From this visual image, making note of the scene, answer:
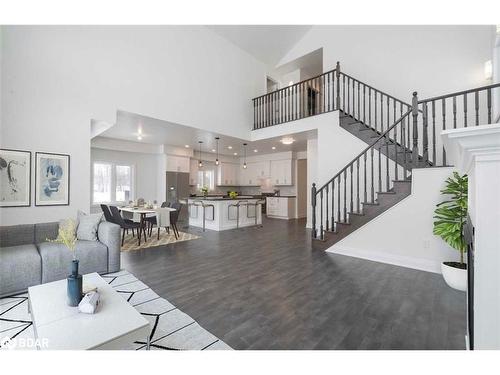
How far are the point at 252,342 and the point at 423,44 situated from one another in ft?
21.8

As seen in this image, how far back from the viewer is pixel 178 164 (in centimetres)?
865

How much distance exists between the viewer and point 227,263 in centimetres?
369

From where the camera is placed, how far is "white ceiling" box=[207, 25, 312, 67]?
6.23 m

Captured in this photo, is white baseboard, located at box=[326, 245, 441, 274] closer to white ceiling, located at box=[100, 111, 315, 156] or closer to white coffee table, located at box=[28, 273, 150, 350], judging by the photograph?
white ceiling, located at box=[100, 111, 315, 156]

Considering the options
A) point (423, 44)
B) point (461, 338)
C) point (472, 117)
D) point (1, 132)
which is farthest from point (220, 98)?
point (461, 338)

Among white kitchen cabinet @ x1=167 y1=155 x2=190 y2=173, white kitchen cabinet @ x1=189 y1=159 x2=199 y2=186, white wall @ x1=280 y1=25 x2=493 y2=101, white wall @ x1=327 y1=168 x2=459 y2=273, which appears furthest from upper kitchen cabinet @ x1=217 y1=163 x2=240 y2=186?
white wall @ x1=327 y1=168 x2=459 y2=273

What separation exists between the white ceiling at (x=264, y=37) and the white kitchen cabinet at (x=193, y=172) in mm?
4569

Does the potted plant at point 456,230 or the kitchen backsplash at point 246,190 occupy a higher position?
the kitchen backsplash at point 246,190

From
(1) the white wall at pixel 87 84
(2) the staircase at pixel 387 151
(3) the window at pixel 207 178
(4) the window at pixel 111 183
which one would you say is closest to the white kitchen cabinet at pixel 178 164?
(3) the window at pixel 207 178

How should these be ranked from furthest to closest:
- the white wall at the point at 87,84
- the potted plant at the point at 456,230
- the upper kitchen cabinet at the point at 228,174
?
the upper kitchen cabinet at the point at 228,174 → the white wall at the point at 87,84 → the potted plant at the point at 456,230

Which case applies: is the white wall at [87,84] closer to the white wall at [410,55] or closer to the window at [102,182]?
the white wall at [410,55]

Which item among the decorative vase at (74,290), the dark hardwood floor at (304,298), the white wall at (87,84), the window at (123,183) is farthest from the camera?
the window at (123,183)

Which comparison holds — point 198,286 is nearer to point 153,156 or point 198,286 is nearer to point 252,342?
point 252,342

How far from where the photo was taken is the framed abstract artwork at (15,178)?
334cm
